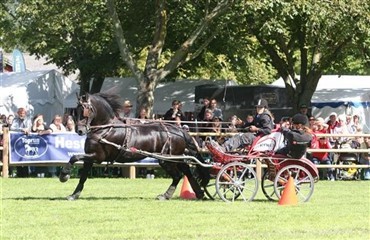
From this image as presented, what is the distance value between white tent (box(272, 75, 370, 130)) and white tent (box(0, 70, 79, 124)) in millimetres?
9398

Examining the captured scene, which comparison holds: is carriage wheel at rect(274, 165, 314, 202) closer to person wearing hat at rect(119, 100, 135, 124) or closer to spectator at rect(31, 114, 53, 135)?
person wearing hat at rect(119, 100, 135, 124)

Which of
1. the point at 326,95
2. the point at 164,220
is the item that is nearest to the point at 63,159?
the point at 164,220

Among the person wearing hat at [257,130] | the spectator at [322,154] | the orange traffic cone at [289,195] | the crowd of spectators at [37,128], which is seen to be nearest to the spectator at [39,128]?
the crowd of spectators at [37,128]

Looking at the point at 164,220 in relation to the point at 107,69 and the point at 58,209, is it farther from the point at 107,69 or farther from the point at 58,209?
the point at 107,69

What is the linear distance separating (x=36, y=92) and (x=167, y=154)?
61.5 ft

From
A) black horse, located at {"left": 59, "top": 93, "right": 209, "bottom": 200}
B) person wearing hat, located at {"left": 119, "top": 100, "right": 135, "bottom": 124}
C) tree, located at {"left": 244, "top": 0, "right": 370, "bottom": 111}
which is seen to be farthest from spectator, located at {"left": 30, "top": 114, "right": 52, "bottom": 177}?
black horse, located at {"left": 59, "top": 93, "right": 209, "bottom": 200}

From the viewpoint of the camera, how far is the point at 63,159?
23797mm

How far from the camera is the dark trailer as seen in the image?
32406mm

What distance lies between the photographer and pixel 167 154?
16.9m

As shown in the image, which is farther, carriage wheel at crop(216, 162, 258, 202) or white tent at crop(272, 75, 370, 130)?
white tent at crop(272, 75, 370, 130)

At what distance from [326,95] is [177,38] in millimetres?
6018

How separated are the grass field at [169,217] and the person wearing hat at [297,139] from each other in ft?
3.00

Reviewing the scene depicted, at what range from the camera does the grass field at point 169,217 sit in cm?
1184

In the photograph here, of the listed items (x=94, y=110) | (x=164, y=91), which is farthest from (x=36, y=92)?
(x=94, y=110)
